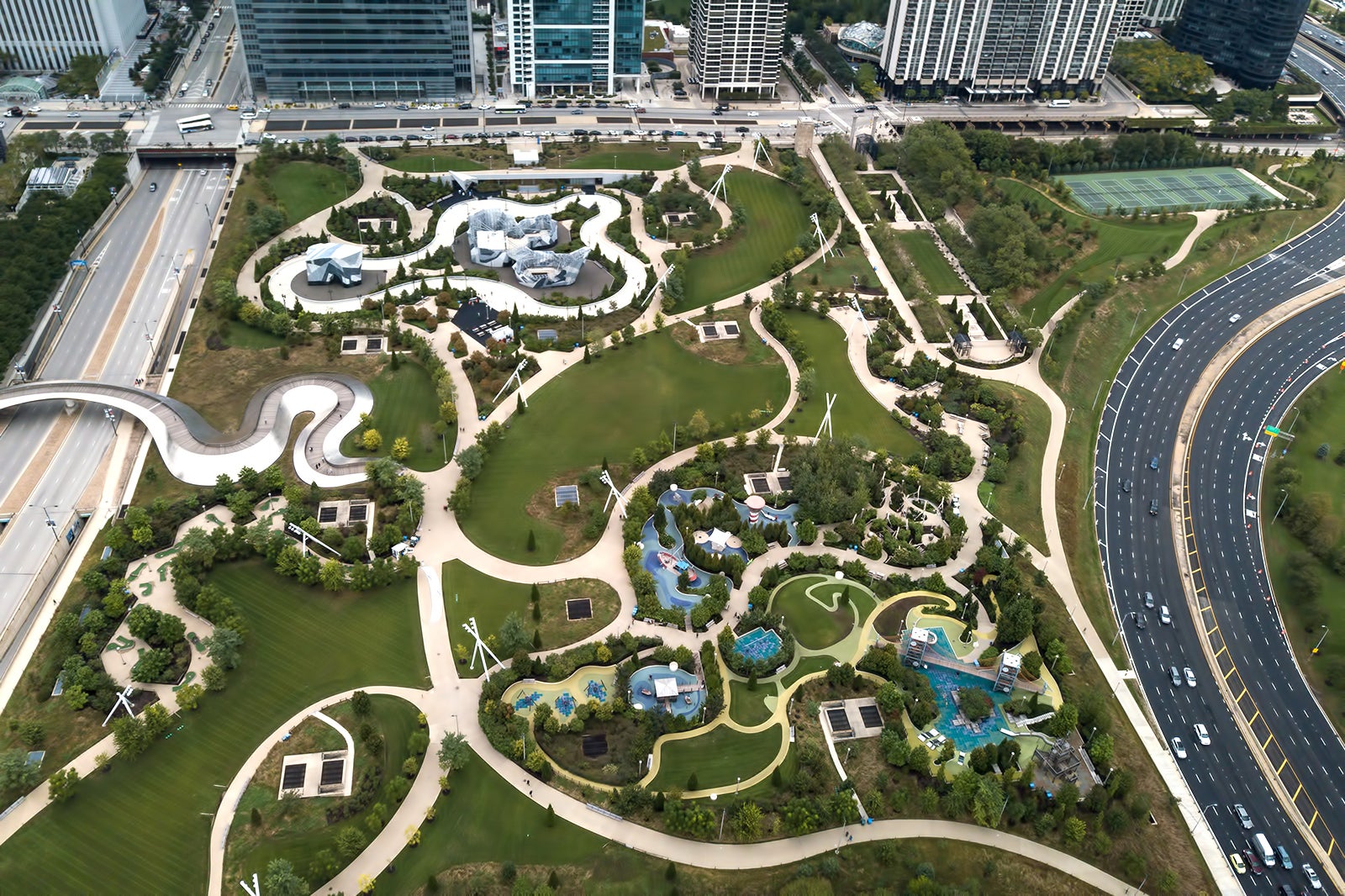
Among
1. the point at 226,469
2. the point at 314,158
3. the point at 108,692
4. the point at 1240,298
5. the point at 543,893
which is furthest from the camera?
the point at 314,158

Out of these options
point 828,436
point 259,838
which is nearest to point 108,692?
point 259,838

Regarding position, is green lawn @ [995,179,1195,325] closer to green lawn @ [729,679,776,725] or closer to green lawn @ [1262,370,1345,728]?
green lawn @ [1262,370,1345,728]

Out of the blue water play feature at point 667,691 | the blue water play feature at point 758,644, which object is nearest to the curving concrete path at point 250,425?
the blue water play feature at point 667,691

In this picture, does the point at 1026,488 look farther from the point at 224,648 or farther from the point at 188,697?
the point at 188,697

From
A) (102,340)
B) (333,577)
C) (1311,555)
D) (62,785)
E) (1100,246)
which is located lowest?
(62,785)

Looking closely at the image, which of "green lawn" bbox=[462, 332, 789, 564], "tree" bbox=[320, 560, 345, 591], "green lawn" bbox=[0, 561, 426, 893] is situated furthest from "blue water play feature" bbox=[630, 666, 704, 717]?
"tree" bbox=[320, 560, 345, 591]

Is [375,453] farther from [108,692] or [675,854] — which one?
[675,854]

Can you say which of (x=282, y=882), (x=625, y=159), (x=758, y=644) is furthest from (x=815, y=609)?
(x=625, y=159)

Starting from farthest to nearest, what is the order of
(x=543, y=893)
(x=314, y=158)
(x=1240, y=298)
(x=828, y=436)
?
1. (x=314, y=158)
2. (x=1240, y=298)
3. (x=828, y=436)
4. (x=543, y=893)
